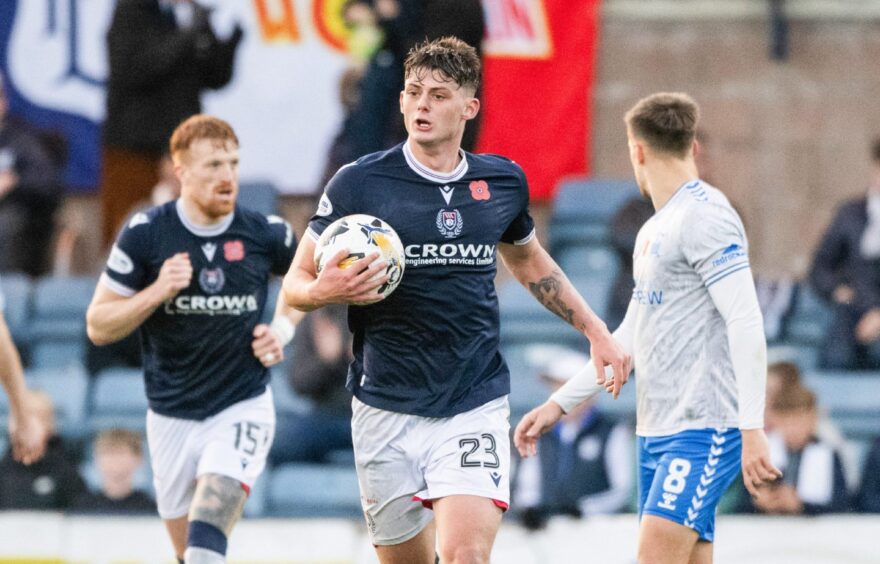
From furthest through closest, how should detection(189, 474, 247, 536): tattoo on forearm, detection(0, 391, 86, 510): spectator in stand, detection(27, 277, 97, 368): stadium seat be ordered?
detection(27, 277, 97, 368): stadium seat → detection(0, 391, 86, 510): spectator in stand → detection(189, 474, 247, 536): tattoo on forearm

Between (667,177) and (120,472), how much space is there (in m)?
4.78

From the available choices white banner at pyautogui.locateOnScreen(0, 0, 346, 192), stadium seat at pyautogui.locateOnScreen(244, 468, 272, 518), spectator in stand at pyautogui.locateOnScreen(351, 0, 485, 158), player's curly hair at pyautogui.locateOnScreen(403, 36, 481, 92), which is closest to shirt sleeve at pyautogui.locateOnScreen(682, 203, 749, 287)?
player's curly hair at pyautogui.locateOnScreen(403, 36, 481, 92)

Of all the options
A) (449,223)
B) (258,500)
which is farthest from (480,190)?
(258,500)

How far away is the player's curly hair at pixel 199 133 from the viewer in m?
6.95

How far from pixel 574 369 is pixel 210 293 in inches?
138

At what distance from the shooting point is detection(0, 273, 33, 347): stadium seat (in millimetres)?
11547

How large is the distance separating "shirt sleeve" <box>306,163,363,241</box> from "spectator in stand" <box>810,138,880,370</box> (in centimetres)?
553

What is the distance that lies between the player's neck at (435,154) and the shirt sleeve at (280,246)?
1644 mm

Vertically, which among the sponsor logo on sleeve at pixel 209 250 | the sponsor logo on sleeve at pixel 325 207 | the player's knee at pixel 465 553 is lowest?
the player's knee at pixel 465 553

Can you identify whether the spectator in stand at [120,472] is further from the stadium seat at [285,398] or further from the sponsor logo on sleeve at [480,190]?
the sponsor logo on sleeve at [480,190]

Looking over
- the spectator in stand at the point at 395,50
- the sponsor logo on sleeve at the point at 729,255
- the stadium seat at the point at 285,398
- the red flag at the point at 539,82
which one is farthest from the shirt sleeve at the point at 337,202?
the red flag at the point at 539,82

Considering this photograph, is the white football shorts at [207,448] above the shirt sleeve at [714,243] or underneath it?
underneath

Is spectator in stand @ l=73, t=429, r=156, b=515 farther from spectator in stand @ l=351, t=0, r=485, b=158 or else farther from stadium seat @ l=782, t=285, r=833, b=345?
stadium seat @ l=782, t=285, r=833, b=345

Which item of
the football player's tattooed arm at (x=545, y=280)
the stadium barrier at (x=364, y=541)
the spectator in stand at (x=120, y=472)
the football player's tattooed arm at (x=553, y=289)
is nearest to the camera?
the football player's tattooed arm at (x=553, y=289)
